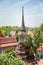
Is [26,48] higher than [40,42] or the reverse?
higher

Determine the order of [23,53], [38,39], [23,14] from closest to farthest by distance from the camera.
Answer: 1. [23,53]
2. [23,14]
3. [38,39]

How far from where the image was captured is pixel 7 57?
6090 millimetres

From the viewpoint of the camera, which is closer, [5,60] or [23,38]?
[5,60]

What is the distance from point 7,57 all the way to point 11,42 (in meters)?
9.18

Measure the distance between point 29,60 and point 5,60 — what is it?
500 centimetres

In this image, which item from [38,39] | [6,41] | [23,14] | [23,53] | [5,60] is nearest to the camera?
[5,60]

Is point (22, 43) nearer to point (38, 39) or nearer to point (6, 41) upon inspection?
point (6, 41)

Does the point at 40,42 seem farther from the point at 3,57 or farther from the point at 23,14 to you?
the point at 3,57

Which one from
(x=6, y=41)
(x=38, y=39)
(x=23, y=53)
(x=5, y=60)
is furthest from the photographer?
(x=38, y=39)

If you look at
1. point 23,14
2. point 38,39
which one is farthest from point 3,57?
point 38,39

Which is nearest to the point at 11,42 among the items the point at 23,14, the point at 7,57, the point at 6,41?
the point at 6,41

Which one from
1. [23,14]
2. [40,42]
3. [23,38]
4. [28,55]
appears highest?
[23,14]

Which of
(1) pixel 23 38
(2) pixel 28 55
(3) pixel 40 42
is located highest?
(1) pixel 23 38

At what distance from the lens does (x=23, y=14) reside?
1164cm
